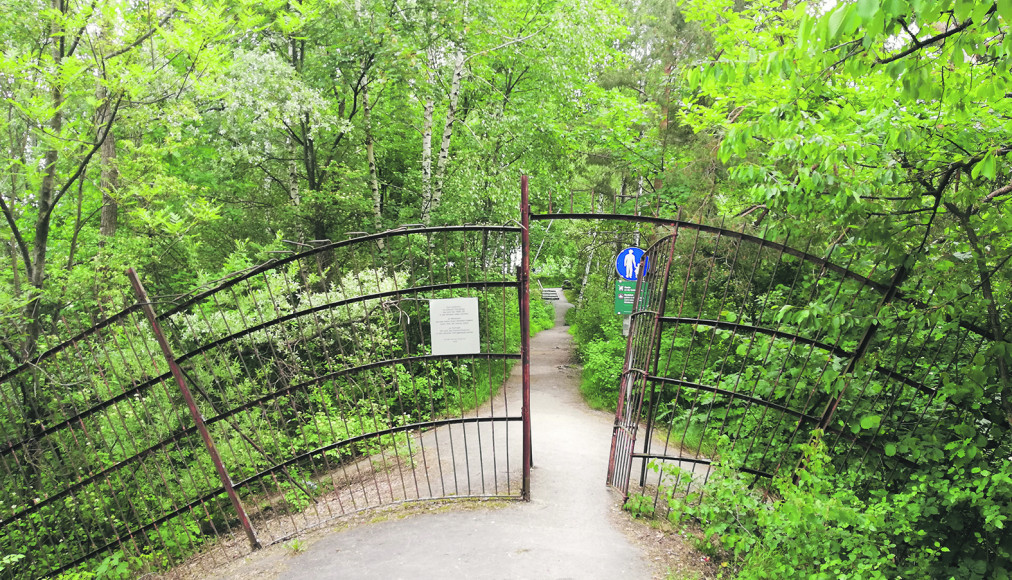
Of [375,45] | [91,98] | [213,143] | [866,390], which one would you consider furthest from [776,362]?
[213,143]

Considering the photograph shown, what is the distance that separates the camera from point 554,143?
12.7m

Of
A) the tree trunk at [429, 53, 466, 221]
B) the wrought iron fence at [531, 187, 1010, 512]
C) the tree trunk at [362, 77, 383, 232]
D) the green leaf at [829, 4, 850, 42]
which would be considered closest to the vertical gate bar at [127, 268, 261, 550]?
the wrought iron fence at [531, 187, 1010, 512]

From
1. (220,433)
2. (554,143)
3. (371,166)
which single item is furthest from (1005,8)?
(554,143)

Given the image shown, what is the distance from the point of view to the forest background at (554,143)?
10.5ft

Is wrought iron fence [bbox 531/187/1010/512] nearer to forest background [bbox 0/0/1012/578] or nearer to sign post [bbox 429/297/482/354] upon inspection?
forest background [bbox 0/0/1012/578]

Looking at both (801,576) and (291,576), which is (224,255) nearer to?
(291,576)

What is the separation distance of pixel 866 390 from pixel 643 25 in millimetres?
15276

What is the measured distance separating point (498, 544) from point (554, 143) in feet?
33.5

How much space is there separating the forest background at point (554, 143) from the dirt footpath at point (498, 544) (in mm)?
786

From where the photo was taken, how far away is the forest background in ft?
10.5

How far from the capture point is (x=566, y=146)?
13.1m

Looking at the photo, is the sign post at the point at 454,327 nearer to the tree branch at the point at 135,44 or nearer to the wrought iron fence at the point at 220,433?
the wrought iron fence at the point at 220,433

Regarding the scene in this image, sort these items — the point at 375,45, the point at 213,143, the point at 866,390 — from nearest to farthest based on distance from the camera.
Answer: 1. the point at 866,390
2. the point at 375,45
3. the point at 213,143

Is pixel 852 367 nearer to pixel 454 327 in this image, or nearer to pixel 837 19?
pixel 837 19
